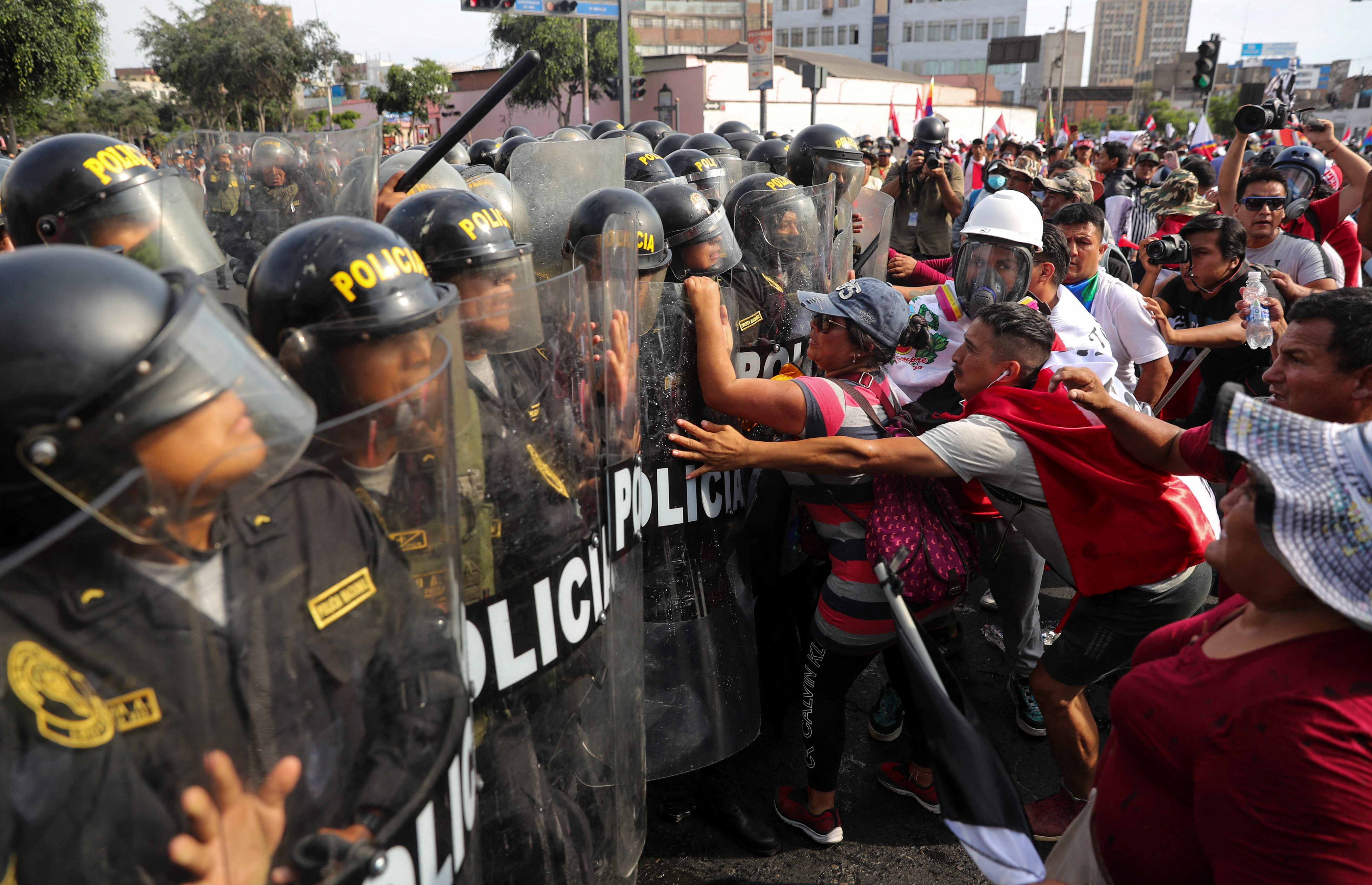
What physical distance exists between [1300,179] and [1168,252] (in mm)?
2566

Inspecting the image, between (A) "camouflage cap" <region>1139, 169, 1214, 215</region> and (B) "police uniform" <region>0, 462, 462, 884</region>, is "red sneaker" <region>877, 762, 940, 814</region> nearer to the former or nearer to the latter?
(B) "police uniform" <region>0, 462, 462, 884</region>

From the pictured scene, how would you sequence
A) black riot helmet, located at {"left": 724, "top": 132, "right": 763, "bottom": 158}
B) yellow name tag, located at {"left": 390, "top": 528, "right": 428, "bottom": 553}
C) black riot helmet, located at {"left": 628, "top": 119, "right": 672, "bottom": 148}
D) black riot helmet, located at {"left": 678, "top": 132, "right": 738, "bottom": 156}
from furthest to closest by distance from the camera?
black riot helmet, located at {"left": 628, "top": 119, "right": 672, "bottom": 148}
black riot helmet, located at {"left": 724, "top": 132, "right": 763, "bottom": 158}
black riot helmet, located at {"left": 678, "top": 132, "right": 738, "bottom": 156}
yellow name tag, located at {"left": 390, "top": 528, "right": 428, "bottom": 553}

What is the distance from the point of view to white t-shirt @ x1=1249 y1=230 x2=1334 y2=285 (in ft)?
16.6

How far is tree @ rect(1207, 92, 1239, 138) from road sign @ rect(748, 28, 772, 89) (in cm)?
3081

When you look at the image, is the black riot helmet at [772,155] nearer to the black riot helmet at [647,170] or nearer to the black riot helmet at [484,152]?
the black riot helmet at [647,170]

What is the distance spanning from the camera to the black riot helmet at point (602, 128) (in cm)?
859

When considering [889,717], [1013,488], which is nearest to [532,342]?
[1013,488]

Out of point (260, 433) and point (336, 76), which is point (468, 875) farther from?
point (336, 76)

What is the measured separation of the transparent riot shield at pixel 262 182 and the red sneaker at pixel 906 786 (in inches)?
136

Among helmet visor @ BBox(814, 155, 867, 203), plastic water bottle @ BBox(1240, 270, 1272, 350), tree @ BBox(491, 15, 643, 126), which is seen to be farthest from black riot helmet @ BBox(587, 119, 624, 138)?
tree @ BBox(491, 15, 643, 126)

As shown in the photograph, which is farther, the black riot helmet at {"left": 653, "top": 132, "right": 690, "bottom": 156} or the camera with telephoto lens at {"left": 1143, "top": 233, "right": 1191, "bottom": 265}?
the black riot helmet at {"left": 653, "top": 132, "right": 690, "bottom": 156}

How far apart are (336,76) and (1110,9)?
148246 mm

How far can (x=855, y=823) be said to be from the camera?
3158 mm

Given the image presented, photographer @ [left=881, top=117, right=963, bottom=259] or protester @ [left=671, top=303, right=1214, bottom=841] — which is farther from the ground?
photographer @ [left=881, top=117, right=963, bottom=259]
